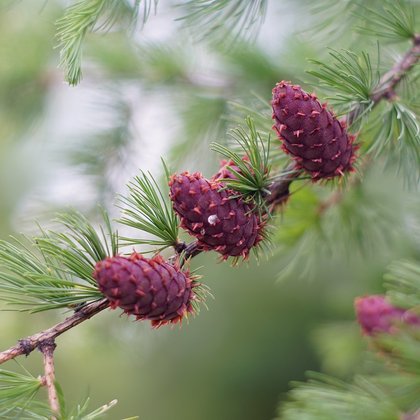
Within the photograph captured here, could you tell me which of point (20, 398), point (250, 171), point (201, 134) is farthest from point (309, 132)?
point (201, 134)

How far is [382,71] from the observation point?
667mm

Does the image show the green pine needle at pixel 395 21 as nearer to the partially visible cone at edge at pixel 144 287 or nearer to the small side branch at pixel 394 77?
the small side branch at pixel 394 77

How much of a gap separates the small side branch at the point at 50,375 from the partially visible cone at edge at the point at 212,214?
124 mm

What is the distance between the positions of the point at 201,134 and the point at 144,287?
523 millimetres

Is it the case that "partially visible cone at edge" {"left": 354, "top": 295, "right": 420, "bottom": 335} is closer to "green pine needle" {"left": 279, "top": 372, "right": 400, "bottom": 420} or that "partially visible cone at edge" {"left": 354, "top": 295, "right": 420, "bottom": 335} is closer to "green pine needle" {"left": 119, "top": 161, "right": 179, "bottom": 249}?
"green pine needle" {"left": 279, "top": 372, "right": 400, "bottom": 420}

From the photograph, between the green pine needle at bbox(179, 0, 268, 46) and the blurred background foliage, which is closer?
the green pine needle at bbox(179, 0, 268, 46)

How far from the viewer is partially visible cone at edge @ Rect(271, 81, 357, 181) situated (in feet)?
1.56

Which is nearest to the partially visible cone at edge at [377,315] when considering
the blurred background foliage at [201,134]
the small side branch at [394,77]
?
the blurred background foliage at [201,134]

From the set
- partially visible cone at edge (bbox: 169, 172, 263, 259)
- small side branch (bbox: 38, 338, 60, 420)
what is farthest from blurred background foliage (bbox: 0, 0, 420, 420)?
small side branch (bbox: 38, 338, 60, 420)

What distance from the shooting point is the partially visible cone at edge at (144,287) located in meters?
0.43

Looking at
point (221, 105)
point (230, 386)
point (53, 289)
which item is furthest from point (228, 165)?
point (230, 386)

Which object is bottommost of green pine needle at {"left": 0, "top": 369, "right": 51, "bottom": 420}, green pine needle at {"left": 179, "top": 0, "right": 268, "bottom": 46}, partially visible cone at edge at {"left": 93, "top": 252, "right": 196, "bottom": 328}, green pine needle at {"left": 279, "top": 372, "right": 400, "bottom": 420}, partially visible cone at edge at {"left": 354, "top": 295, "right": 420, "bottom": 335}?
partially visible cone at edge at {"left": 354, "top": 295, "right": 420, "bottom": 335}

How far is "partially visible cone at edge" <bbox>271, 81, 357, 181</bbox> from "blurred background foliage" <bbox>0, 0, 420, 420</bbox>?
0.29ft

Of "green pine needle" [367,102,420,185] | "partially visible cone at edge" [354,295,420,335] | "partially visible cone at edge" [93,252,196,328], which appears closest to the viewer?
"partially visible cone at edge" [93,252,196,328]
